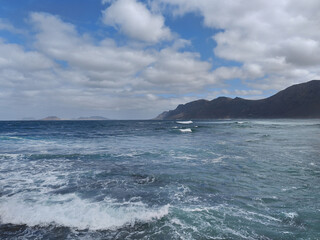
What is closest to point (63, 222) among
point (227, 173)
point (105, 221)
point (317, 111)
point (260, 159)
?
point (105, 221)

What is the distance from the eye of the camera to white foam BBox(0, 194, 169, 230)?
6.88 metres

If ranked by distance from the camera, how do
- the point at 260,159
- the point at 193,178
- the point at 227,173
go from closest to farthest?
the point at 193,178, the point at 227,173, the point at 260,159

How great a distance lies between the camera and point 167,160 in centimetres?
1700

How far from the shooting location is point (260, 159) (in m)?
16.7

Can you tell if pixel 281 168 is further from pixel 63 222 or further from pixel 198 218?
pixel 63 222

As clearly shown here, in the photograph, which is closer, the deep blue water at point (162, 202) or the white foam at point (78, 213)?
the deep blue water at point (162, 202)

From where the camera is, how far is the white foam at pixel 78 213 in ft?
22.6

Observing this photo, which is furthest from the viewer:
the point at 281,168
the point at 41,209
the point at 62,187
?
the point at 281,168

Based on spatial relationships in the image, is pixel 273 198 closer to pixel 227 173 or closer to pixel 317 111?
pixel 227 173

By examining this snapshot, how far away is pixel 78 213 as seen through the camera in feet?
24.5

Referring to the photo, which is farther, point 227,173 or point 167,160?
point 167,160

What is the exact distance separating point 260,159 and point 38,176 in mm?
16299

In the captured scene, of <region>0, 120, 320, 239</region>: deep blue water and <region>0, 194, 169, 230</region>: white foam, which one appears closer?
<region>0, 120, 320, 239</region>: deep blue water

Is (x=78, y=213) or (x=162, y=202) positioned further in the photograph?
(x=162, y=202)
